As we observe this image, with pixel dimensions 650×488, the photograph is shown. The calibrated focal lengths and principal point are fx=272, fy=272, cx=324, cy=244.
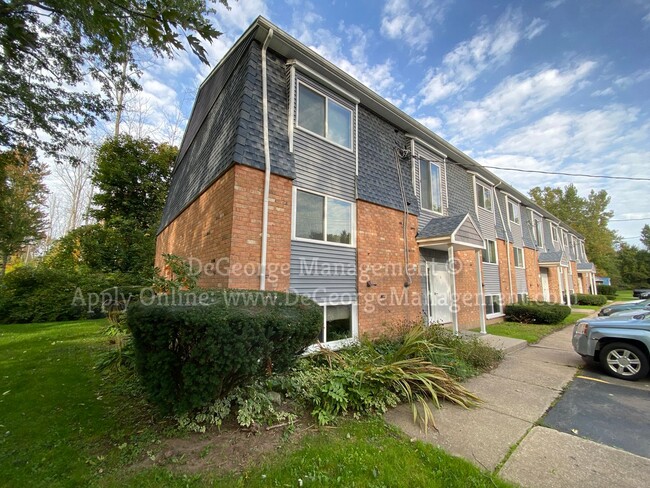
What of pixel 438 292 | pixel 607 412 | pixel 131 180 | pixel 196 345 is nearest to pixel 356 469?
pixel 196 345

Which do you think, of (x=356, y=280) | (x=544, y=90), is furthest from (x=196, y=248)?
(x=544, y=90)

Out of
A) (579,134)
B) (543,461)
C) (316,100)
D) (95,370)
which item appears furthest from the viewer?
(579,134)

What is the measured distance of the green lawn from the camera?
101 inches

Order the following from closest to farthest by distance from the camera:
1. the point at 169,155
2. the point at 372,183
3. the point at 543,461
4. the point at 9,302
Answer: the point at 543,461 → the point at 372,183 → the point at 9,302 → the point at 169,155

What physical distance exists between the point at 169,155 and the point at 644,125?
27163mm

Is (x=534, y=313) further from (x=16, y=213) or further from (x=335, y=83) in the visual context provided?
(x=16, y=213)

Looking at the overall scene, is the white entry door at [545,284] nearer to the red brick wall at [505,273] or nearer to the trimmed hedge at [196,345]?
the red brick wall at [505,273]

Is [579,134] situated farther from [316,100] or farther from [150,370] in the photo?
[150,370]

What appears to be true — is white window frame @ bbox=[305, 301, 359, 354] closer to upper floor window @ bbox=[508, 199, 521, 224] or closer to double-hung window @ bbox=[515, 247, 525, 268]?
→ double-hung window @ bbox=[515, 247, 525, 268]

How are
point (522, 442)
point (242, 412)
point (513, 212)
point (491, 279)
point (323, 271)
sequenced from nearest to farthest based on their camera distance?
1. point (522, 442)
2. point (242, 412)
3. point (323, 271)
4. point (491, 279)
5. point (513, 212)

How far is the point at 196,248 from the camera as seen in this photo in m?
7.43

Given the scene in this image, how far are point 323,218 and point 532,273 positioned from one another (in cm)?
1733

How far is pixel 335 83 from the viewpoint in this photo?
24.8ft

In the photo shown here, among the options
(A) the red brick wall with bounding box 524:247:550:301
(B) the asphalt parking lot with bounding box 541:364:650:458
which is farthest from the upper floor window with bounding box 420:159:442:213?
(A) the red brick wall with bounding box 524:247:550:301
